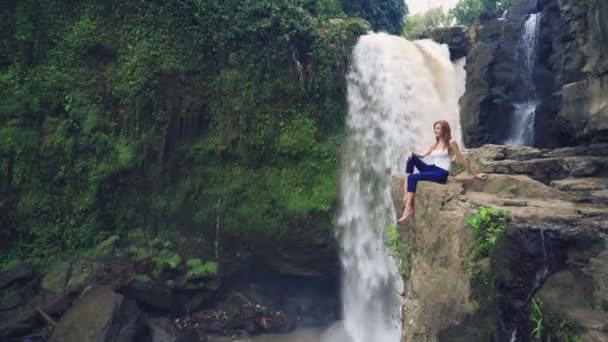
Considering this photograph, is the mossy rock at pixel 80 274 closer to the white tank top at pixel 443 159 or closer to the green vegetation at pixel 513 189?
the white tank top at pixel 443 159

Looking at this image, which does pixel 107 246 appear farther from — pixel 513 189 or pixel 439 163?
pixel 513 189

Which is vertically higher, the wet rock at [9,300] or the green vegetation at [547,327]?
the green vegetation at [547,327]

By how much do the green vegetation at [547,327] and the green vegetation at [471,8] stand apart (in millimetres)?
20790

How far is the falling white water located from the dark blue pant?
4895mm

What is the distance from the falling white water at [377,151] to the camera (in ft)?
32.8

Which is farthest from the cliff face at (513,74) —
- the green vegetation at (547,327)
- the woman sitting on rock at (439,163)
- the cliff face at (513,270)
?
the green vegetation at (547,327)

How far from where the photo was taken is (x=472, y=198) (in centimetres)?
463

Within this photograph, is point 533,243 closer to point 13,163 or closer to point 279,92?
point 279,92

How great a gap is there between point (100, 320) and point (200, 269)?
2.53 meters

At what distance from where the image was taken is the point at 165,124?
10.5 metres

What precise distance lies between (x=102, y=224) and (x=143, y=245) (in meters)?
1.13

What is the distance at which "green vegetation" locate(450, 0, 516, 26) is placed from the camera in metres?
21.9

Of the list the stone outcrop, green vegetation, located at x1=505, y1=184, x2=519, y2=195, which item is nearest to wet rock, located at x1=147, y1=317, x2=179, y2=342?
green vegetation, located at x1=505, y1=184, x2=519, y2=195

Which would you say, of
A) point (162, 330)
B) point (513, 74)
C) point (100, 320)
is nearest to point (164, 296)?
point (162, 330)
